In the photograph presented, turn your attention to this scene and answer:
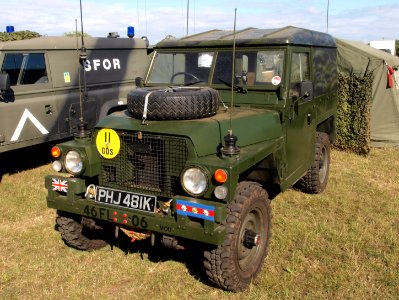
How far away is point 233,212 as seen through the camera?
10.8 ft

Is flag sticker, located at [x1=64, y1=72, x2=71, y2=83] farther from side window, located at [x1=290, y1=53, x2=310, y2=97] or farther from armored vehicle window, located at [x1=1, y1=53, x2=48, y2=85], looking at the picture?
side window, located at [x1=290, y1=53, x2=310, y2=97]

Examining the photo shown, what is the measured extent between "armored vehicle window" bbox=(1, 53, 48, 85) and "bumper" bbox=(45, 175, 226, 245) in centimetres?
339

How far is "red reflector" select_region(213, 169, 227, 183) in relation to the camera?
302 centimetres

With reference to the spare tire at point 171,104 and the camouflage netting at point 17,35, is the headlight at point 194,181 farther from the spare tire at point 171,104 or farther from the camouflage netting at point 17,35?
the camouflage netting at point 17,35

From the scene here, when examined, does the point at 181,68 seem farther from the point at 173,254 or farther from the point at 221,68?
the point at 173,254

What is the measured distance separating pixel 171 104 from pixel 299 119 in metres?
1.77

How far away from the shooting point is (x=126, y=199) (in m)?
3.45

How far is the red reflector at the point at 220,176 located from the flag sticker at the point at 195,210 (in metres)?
0.20

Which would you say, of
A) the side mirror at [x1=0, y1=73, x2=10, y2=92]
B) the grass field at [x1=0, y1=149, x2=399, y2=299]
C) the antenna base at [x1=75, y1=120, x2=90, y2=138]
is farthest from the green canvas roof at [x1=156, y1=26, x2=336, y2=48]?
the side mirror at [x1=0, y1=73, x2=10, y2=92]

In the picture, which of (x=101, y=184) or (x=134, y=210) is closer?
(x=134, y=210)

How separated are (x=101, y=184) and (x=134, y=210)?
0.57 metres

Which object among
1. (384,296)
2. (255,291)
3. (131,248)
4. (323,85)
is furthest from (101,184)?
(323,85)

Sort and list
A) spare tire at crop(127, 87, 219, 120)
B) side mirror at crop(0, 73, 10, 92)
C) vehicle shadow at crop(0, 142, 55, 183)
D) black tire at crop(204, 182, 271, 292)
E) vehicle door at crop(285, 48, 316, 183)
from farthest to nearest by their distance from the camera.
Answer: vehicle shadow at crop(0, 142, 55, 183), side mirror at crop(0, 73, 10, 92), vehicle door at crop(285, 48, 316, 183), spare tire at crop(127, 87, 219, 120), black tire at crop(204, 182, 271, 292)

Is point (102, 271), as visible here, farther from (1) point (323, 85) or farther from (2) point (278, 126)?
(1) point (323, 85)
